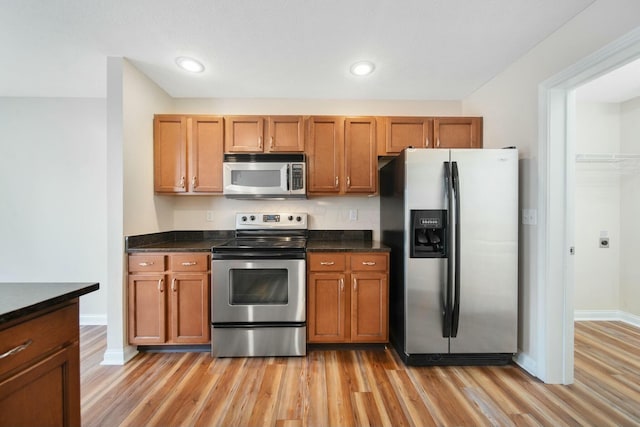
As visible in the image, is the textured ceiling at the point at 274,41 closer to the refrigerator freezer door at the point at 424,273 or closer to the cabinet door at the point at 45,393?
the refrigerator freezer door at the point at 424,273

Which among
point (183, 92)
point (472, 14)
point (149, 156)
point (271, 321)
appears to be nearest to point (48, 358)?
point (271, 321)

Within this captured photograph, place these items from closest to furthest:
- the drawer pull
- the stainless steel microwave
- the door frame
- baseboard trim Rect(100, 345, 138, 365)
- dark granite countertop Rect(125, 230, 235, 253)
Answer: the drawer pull
the door frame
baseboard trim Rect(100, 345, 138, 365)
dark granite countertop Rect(125, 230, 235, 253)
the stainless steel microwave

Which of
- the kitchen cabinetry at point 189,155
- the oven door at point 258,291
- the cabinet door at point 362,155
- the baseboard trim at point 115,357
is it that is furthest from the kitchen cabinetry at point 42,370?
the cabinet door at point 362,155

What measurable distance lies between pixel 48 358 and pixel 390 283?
7.34 feet

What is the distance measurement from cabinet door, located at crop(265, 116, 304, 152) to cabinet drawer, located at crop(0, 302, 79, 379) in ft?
6.42

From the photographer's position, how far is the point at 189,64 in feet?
7.32

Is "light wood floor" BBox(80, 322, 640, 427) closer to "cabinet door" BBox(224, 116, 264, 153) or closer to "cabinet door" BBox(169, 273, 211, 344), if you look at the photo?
"cabinet door" BBox(169, 273, 211, 344)

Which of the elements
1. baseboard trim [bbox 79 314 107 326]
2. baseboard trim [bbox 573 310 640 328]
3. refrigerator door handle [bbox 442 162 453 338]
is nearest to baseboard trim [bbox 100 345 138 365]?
baseboard trim [bbox 79 314 107 326]

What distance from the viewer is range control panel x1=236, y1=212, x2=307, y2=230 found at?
2.87 meters

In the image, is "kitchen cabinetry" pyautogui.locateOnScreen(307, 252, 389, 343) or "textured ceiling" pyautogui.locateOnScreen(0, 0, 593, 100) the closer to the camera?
"textured ceiling" pyautogui.locateOnScreen(0, 0, 593, 100)

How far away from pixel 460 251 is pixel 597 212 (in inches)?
89.4

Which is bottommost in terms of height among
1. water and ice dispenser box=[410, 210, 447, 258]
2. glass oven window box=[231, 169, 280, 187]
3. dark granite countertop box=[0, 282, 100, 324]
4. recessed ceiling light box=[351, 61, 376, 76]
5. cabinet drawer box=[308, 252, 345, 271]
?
cabinet drawer box=[308, 252, 345, 271]

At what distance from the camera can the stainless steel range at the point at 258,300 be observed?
2.23 metres

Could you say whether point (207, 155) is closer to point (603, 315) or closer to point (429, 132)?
point (429, 132)
